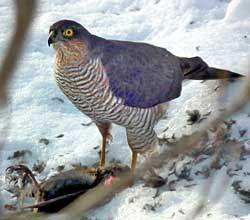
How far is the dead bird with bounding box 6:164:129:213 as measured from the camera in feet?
14.4

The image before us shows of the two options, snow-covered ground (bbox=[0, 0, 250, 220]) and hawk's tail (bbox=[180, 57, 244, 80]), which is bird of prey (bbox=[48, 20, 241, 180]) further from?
snow-covered ground (bbox=[0, 0, 250, 220])

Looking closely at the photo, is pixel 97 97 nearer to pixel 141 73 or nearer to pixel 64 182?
pixel 141 73

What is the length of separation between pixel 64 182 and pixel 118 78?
79 cm

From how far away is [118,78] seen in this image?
14.3ft

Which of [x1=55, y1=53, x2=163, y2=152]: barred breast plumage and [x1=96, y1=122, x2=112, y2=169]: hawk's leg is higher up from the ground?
[x1=55, y1=53, x2=163, y2=152]: barred breast plumage

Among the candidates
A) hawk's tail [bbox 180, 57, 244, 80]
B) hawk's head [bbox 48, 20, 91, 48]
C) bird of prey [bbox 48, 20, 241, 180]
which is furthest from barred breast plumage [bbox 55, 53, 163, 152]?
hawk's tail [bbox 180, 57, 244, 80]

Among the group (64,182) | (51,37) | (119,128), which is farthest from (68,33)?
(119,128)

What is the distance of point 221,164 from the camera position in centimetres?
441

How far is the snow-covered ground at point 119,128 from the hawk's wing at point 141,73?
0.39 metres

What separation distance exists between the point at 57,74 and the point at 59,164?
30.7 inches

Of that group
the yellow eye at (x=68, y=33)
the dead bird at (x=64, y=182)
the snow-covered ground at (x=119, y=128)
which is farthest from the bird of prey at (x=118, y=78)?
the snow-covered ground at (x=119, y=128)

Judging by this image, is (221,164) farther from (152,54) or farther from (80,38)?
(80,38)

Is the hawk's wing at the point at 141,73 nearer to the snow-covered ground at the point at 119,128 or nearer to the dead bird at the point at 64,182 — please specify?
the snow-covered ground at the point at 119,128

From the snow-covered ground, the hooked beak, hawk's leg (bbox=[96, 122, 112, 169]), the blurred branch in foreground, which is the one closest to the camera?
the blurred branch in foreground
